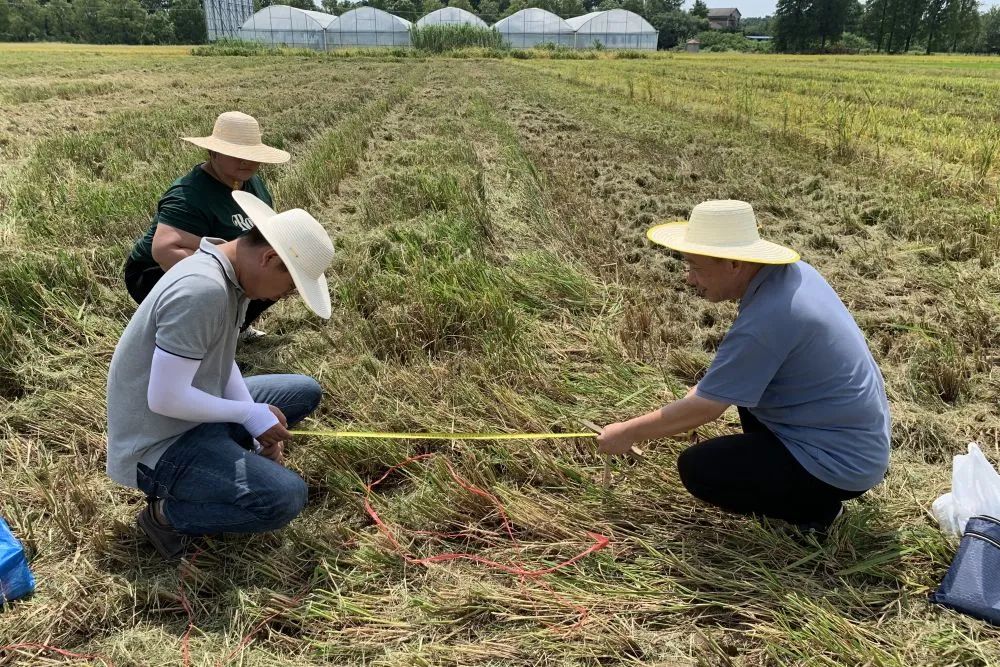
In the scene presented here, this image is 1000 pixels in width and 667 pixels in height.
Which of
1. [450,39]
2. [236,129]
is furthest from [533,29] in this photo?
[236,129]

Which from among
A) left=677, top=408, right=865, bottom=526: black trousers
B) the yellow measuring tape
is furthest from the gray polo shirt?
left=677, top=408, right=865, bottom=526: black trousers

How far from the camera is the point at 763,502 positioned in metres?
2.07

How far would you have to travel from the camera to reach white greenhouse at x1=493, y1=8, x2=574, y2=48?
153 ft

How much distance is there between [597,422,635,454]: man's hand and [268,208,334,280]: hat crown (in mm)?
1136

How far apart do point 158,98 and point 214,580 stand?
1448cm

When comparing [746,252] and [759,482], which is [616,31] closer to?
[746,252]

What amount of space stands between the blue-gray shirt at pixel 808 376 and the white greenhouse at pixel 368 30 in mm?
47613

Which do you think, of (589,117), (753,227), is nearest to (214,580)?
(753,227)

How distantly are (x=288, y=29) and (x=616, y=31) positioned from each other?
25338 mm

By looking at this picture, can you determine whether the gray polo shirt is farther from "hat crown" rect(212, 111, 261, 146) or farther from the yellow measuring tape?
"hat crown" rect(212, 111, 261, 146)

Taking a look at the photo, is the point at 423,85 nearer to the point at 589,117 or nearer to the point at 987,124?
the point at 589,117

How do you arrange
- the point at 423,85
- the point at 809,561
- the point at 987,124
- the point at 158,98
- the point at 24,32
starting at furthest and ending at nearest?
the point at 24,32 < the point at 423,85 < the point at 158,98 < the point at 987,124 < the point at 809,561

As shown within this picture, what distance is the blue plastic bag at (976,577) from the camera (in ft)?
5.68

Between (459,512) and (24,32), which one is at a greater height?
(24,32)
